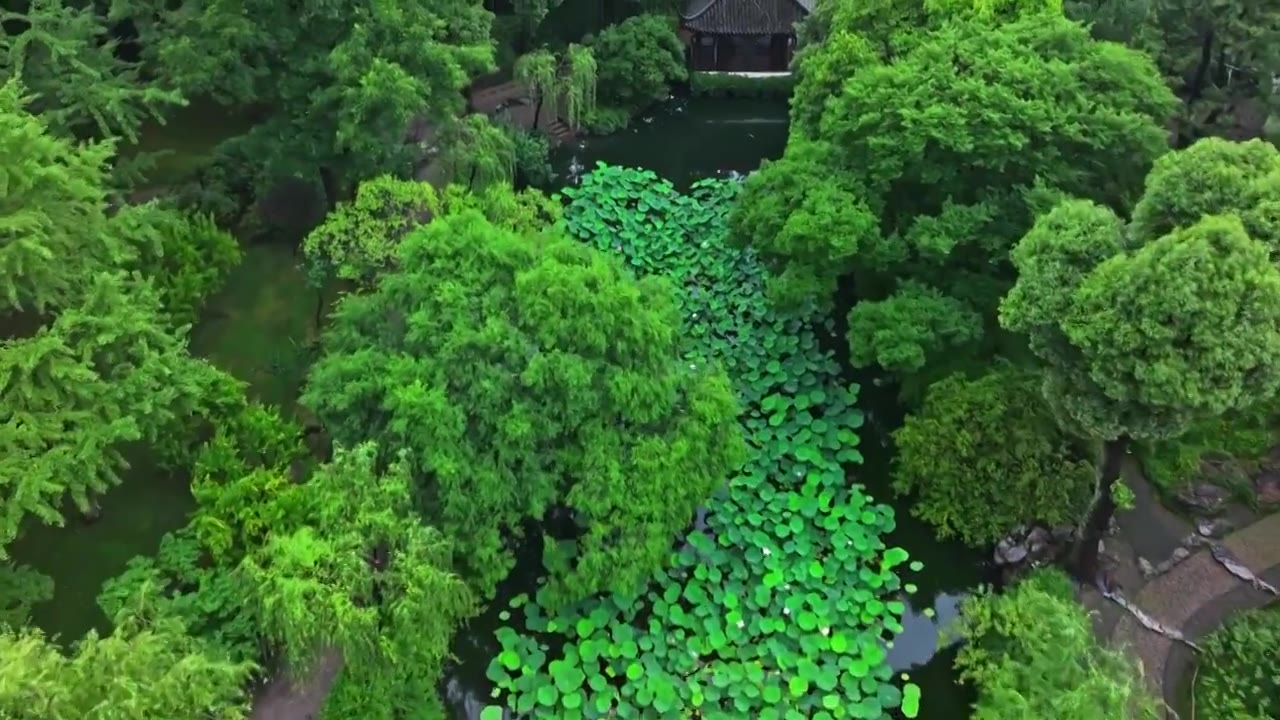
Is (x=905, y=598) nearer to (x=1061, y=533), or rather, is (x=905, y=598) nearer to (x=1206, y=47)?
(x=1061, y=533)

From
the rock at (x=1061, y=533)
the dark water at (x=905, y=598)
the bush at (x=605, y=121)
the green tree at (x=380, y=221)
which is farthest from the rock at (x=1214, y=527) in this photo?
the bush at (x=605, y=121)

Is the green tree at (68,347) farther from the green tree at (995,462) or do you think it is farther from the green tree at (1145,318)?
the green tree at (1145,318)

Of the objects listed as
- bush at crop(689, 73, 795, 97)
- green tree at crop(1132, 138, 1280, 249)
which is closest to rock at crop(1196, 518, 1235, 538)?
green tree at crop(1132, 138, 1280, 249)

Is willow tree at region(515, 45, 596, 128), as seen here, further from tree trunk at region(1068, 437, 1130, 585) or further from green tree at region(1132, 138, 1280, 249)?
tree trunk at region(1068, 437, 1130, 585)

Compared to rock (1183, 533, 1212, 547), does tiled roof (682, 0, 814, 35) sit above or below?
above

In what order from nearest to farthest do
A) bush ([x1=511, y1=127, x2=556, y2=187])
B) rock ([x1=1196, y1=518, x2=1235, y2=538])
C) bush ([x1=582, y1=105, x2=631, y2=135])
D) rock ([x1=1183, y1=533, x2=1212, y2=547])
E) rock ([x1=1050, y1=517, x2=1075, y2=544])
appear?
rock ([x1=1050, y1=517, x2=1075, y2=544]) < rock ([x1=1183, y1=533, x2=1212, y2=547]) < rock ([x1=1196, y1=518, x2=1235, y2=538]) < bush ([x1=511, y1=127, x2=556, y2=187]) < bush ([x1=582, y1=105, x2=631, y2=135])

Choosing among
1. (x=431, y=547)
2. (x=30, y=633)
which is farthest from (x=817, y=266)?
(x=30, y=633)
